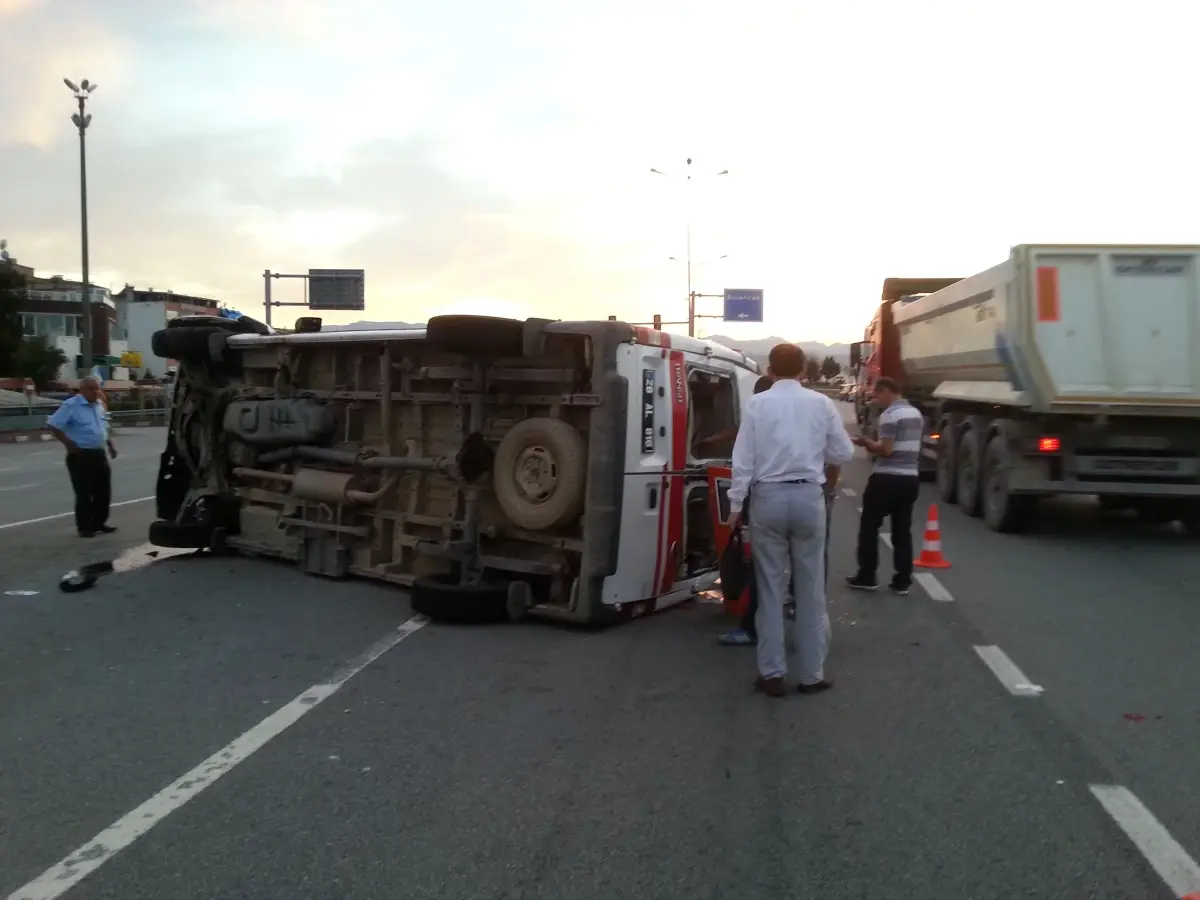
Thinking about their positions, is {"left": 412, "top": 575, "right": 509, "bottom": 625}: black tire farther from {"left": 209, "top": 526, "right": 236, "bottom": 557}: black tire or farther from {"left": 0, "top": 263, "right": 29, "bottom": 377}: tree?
{"left": 0, "top": 263, "right": 29, "bottom": 377}: tree

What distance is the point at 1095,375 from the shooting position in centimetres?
1161

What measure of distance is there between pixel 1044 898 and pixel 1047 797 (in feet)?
3.14

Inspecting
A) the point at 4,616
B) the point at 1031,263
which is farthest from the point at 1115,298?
the point at 4,616

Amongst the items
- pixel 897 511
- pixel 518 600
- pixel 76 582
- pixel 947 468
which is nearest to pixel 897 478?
pixel 897 511

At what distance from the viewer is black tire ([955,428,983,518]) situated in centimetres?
1388

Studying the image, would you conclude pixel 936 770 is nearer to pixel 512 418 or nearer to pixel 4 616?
pixel 512 418

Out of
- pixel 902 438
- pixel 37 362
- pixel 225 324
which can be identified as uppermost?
pixel 37 362

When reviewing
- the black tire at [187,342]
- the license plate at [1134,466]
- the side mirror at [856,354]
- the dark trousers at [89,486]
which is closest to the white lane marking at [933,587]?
the license plate at [1134,466]

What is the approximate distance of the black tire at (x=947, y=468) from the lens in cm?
1521

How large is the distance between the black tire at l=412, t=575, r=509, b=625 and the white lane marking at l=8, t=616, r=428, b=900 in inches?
41.5

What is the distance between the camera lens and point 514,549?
7734 mm

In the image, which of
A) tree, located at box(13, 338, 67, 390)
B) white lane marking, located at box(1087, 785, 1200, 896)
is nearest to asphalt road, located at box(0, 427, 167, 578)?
white lane marking, located at box(1087, 785, 1200, 896)

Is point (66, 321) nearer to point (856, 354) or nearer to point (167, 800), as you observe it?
point (856, 354)

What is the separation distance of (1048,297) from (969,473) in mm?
3192
